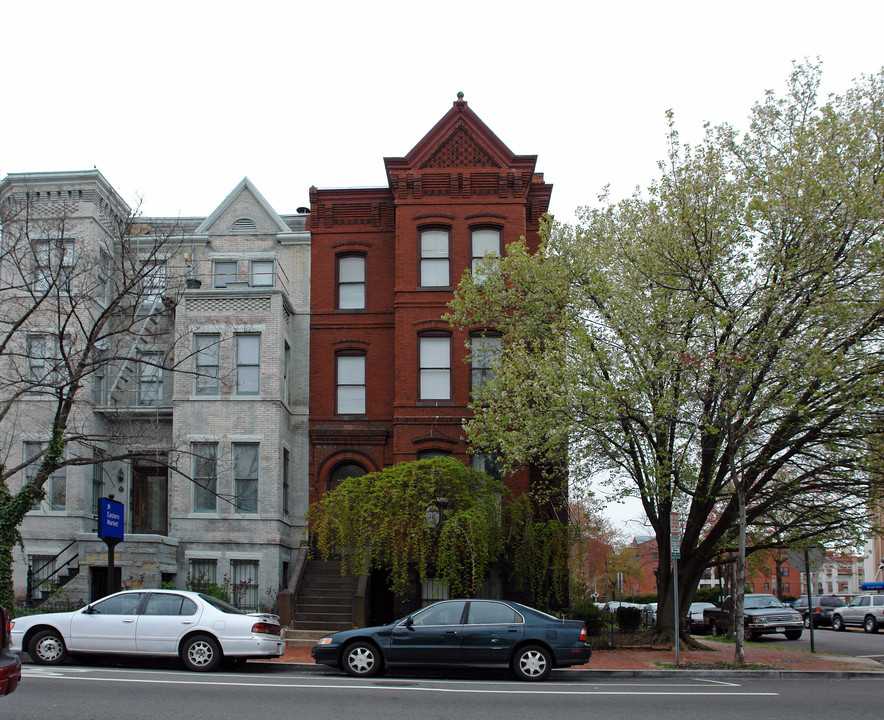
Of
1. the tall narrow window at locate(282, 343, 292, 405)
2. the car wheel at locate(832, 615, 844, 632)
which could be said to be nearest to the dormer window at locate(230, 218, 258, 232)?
the tall narrow window at locate(282, 343, 292, 405)

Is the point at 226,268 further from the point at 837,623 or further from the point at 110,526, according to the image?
the point at 837,623

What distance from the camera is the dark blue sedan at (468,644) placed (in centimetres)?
1485

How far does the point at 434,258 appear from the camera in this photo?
27.3 meters

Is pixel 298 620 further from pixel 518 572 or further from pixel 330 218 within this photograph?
pixel 330 218

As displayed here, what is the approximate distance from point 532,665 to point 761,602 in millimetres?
18012

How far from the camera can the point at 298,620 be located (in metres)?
22.6

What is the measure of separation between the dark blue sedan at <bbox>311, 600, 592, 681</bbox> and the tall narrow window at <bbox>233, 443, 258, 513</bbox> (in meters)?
10.8

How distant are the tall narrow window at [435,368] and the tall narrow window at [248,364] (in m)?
4.79

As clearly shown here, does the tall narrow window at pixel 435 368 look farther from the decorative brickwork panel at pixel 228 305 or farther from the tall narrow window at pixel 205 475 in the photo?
the tall narrow window at pixel 205 475

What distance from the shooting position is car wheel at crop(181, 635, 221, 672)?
15.1 m

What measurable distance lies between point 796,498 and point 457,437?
938cm

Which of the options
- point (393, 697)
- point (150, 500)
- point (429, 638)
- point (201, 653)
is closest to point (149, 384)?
point (150, 500)

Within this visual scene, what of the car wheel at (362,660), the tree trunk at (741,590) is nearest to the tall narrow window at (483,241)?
the tree trunk at (741,590)

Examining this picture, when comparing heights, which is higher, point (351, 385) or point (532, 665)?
point (351, 385)
